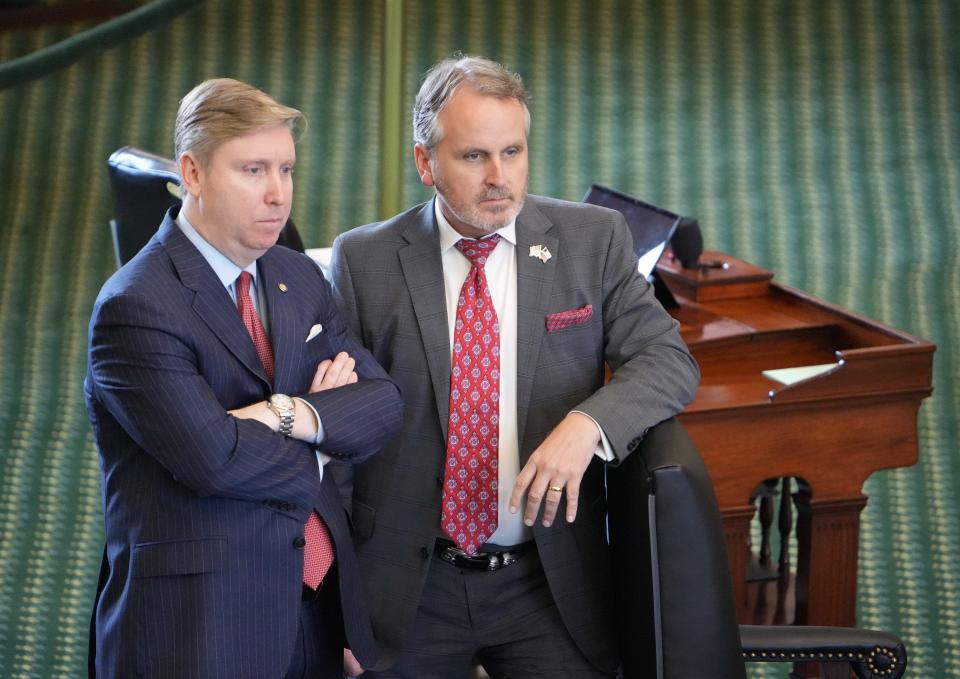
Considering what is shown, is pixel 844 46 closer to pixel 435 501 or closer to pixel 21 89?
pixel 21 89

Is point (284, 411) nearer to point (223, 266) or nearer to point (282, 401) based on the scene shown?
point (282, 401)

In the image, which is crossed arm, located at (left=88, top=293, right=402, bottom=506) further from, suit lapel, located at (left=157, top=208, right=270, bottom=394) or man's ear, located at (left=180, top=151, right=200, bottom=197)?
man's ear, located at (left=180, top=151, right=200, bottom=197)

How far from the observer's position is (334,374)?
222 cm

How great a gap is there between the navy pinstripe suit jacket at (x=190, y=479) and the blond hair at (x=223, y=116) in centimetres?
15

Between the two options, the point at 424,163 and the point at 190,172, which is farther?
the point at 424,163

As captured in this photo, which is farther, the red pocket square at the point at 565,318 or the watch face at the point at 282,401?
the red pocket square at the point at 565,318

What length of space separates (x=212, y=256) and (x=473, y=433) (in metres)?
0.58

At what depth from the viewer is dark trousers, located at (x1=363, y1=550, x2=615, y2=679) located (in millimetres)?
2408

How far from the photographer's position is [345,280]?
2.48 meters

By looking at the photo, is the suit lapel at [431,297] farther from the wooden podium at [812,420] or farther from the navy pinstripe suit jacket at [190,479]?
the wooden podium at [812,420]

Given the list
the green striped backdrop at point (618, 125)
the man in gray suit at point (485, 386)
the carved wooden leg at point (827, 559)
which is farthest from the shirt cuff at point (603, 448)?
the green striped backdrop at point (618, 125)

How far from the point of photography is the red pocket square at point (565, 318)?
7.87 feet

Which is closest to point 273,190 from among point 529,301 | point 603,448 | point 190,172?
point 190,172

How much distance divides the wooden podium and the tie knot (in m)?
0.66
